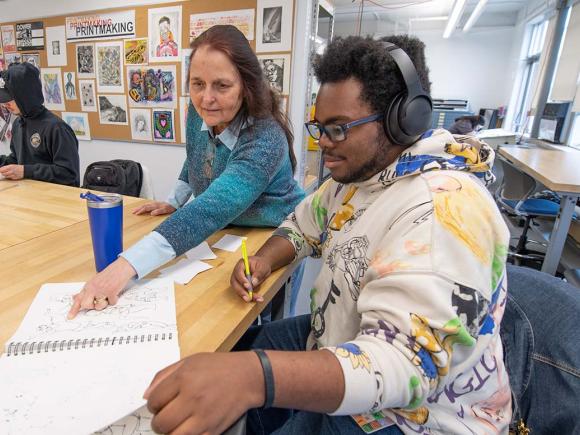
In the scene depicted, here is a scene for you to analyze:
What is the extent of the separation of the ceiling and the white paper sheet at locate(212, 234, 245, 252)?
4991 millimetres

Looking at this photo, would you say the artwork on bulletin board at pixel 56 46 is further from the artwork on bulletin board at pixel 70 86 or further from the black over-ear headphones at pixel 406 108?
the black over-ear headphones at pixel 406 108

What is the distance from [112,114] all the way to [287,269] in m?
A: 2.42

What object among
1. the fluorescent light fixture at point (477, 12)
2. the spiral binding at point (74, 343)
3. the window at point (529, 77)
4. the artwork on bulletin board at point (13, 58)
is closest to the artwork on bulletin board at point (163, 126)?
the artwork on bulletin board at point (13, 58)

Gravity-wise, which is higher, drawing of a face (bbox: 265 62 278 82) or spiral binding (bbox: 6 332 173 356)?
drawing of a face (bbox: 265 62 278 82)

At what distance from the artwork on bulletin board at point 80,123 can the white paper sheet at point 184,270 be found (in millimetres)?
2510

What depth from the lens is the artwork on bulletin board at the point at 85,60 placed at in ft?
8.39

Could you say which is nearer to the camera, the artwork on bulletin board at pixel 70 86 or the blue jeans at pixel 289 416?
the blue jeans at pixel 289 416

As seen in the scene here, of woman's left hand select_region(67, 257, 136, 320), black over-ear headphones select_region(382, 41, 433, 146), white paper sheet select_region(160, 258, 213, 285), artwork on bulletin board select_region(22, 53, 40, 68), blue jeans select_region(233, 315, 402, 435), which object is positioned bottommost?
blue jeans select_region(233, 315, 402, 435)

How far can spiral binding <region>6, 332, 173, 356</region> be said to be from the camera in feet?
1.73

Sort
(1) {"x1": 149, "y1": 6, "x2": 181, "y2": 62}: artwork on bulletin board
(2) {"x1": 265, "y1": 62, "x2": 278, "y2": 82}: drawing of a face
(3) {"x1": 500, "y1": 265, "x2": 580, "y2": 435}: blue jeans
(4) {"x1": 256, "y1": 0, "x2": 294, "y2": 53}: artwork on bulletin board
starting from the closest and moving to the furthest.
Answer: (3) {"x1": 500, "y1": 265, "x2": 580, "y2": 435}: blue jeans
(4) {"x1": 256, "y1": 0, "x2": 294, "y2": 53}: artwork on bulletin board
(2) {"x1": 265, "y1": 62, "x2": 278, "y2": 82}: drawing of a face
(1) {"x1": 149, "y1": 6, "x2": 181, "y2": 62}: artwork on bulletin board

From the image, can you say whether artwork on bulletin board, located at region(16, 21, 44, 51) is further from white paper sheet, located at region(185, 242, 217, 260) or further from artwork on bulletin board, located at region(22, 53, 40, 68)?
white paper sheet, located at region(185, 242, 217, 260)

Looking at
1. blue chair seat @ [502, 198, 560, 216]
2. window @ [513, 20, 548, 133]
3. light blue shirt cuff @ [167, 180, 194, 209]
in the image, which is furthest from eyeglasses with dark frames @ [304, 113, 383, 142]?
window @ [513, 20, 548, 133]

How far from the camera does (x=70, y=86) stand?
273cm

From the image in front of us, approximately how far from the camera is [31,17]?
271 centimetres
